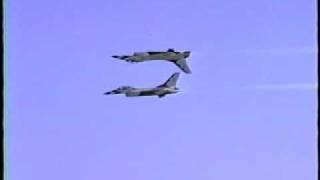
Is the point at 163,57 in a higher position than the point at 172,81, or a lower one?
higher

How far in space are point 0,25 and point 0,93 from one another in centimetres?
27

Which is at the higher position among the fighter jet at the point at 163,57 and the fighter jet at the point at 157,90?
the fighter jet at the point at 163,57

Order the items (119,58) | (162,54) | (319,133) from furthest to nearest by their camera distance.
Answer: (162,54)
(119,58)
(319,133)

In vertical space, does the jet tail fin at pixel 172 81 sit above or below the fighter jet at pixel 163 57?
below

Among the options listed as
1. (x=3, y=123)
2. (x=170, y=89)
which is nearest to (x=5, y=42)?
(x=3, y=123)

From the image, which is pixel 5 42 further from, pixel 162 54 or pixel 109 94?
pixel 162 54

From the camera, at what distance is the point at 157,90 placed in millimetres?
3908

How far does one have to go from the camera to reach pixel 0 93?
2832 millimetres

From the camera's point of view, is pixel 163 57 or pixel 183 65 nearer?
pixel 183 65

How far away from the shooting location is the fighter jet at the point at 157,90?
150 inches

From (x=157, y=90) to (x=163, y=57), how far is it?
7.0 inches

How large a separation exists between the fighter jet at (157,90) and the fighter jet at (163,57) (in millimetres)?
88

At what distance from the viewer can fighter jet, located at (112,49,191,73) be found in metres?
3.80

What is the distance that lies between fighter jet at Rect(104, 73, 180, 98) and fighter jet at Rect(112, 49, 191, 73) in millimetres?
88
